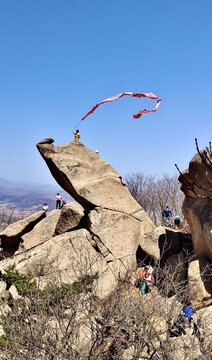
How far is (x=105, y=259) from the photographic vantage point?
12.6m

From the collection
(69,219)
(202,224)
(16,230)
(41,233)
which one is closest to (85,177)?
(69,219)

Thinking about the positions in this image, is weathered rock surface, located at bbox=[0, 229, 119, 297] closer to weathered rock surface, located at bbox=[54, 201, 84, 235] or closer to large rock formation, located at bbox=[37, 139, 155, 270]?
large rock formation, located at bbox=[37, 139, 155, 270]

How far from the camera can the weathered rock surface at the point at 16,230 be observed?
16641mm

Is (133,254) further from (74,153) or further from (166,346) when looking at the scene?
(166,346)

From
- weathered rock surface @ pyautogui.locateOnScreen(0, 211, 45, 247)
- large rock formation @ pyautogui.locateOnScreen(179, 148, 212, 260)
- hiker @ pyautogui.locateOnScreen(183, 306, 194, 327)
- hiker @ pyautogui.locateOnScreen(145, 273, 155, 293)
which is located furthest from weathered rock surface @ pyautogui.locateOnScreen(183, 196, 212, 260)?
weathered rock surface @ pyautogui.locateOnScreen(0, 211, 45, 247)

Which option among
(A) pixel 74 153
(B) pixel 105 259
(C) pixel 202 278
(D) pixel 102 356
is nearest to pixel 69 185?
(A) pixel 74 153

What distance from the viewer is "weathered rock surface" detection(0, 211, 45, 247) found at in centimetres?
1664

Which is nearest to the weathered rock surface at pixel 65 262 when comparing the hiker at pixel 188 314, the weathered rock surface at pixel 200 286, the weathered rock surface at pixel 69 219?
the weathered rock surface at pixel 69 219

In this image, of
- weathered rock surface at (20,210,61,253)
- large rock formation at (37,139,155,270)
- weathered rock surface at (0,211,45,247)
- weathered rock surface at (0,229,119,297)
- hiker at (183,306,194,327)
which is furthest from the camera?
weathered rock surface at (0,211,45,247)

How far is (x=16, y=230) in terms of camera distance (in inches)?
657

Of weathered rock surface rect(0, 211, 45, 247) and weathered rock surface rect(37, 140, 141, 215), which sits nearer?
weathered rock surface rect(37, 140, 141, 215)

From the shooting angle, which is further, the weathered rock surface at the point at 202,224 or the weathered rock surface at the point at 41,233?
the weathered rock surface at the point at 41,233

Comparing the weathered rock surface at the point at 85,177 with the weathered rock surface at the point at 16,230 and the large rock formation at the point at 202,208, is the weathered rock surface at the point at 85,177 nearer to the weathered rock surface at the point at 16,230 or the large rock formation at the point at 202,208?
the large rock formation at the point at 202,208

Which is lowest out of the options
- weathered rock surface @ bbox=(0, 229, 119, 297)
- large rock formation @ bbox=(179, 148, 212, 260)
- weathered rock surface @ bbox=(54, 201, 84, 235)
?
weathered rock surface @ bbox=(0, 229, 119, 297)
